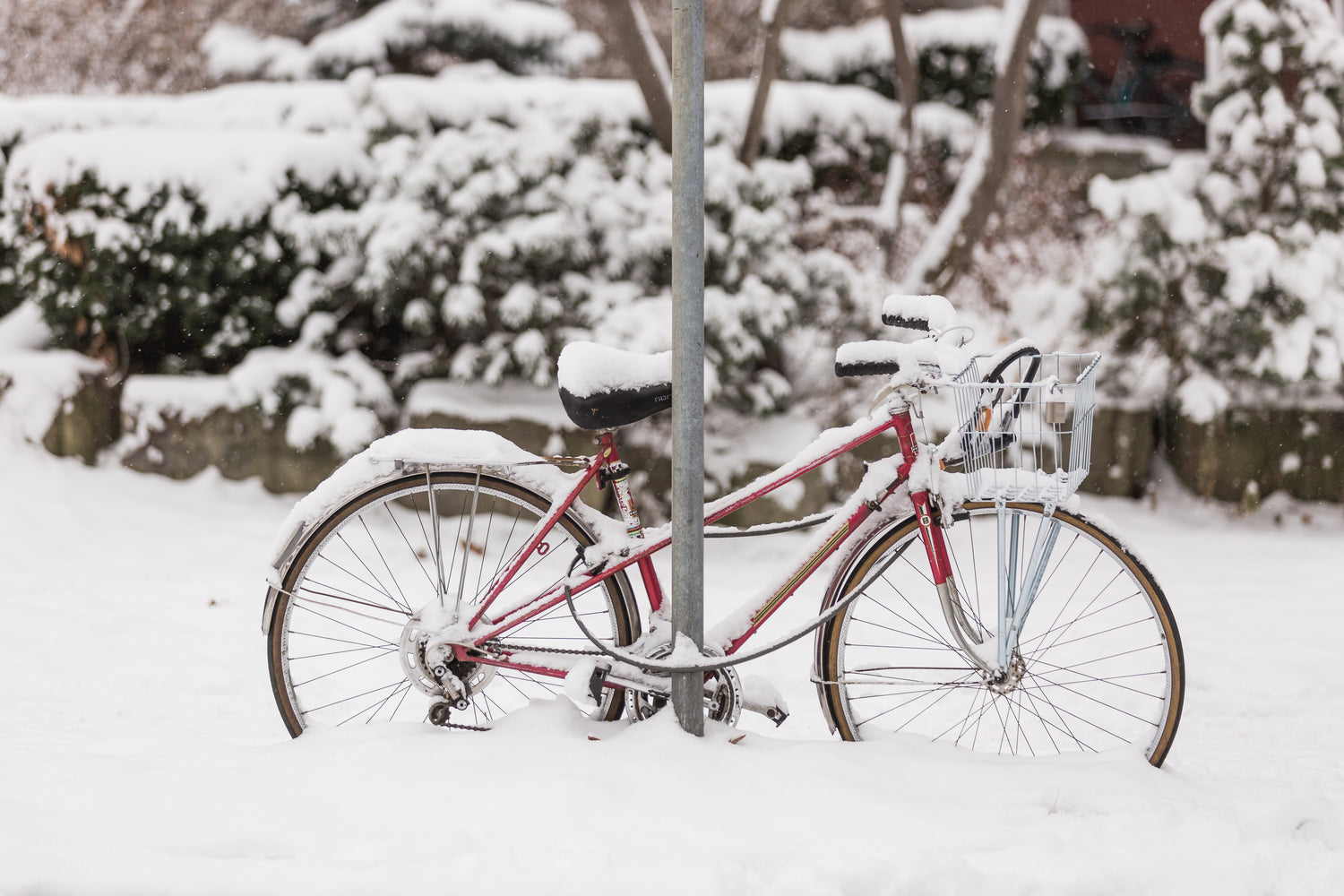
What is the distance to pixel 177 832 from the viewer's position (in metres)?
2.12

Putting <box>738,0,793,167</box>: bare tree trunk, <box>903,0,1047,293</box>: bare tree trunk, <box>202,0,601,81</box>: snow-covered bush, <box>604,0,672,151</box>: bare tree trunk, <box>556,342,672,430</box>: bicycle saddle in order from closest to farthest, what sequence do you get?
<box>556,342,672,430</box>: bicycle saddle
<box>604,0,672,151</box>: bare tree trunk
<box>738,0,793,167</box>: bare tree trunk
<box>903,0,1047,293</box>: bare tree trunk
<box>202,0,601,81</box>: snow-covered bush

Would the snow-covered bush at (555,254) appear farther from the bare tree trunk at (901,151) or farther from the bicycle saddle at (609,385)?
the bicycle saddle at (609,385)

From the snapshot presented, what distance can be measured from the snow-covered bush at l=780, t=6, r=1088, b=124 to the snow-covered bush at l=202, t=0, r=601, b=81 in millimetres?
2266

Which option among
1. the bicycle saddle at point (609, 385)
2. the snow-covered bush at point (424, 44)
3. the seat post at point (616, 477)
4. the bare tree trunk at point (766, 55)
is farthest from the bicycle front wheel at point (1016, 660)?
the snow-covered bush at point (424, 44)

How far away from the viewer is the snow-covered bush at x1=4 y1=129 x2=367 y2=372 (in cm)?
525

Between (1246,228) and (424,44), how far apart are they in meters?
6.88

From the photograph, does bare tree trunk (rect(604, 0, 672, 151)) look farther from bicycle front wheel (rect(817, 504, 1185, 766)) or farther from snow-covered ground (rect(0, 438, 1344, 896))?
snow-covered ground (rect(0, 438, 1344, 896))

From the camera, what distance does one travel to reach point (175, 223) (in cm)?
521

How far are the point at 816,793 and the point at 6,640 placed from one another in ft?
9.23

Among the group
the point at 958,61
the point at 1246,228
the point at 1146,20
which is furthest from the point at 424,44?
the point at 1246,228

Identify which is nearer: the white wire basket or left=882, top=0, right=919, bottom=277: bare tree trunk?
the white wire basket

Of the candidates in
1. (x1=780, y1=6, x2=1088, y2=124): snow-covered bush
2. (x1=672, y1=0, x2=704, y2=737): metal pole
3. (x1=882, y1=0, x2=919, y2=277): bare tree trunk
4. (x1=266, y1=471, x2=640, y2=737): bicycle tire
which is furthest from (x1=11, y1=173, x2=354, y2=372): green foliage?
(x1=780, y1=6, x2=1088, y2=124): snow-covered bush

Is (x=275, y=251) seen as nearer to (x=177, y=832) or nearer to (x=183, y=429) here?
(x=183, y=429)

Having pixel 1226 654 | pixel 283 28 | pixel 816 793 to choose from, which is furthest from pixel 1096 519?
pixel 283 28
